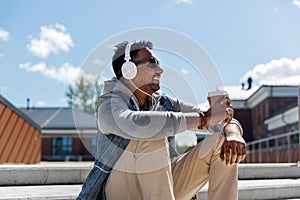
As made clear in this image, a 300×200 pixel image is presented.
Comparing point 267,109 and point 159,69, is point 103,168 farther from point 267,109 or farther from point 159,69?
point 267,109

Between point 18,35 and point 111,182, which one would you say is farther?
point 18,35

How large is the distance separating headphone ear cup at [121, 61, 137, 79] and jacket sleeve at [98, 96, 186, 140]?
142 millimetres

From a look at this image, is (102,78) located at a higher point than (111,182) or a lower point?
higher

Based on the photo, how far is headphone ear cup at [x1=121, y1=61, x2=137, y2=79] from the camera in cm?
134

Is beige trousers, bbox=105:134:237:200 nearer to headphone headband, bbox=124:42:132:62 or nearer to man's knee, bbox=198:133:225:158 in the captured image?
man's knee, bbox=198:133:225:158

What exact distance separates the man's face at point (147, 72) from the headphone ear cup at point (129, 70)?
18 millimetres

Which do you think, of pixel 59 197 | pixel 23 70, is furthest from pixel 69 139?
pixel 59 197

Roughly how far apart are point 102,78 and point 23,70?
8896 mm

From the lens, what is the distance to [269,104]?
1997 centimetres

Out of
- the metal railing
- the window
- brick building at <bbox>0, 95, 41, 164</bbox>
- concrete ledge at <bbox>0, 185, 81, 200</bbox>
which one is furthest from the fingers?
the window

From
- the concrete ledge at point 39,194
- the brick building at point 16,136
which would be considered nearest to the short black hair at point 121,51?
the concrete ledge at point 39,194

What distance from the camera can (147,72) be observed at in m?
1.38

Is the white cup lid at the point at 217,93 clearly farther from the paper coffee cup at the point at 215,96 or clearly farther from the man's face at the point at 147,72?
the man's face at the point at 147,72

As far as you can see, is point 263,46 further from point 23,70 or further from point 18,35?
point 18,35
